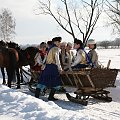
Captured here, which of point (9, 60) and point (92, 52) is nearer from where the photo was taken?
point (92, 52)

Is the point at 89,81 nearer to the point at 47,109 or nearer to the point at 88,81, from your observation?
the point at 88,81

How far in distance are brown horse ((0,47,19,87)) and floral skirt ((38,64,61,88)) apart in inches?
93.0

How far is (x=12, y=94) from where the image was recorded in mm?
7867

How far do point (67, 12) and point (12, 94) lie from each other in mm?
15215

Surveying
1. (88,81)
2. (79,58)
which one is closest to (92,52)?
(79,58)

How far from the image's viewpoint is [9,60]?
10.9 meters

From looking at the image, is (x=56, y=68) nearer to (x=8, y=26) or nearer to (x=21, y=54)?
(x=21, y=54)

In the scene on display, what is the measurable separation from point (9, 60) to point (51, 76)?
2734mm

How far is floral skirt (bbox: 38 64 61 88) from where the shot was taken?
857 cm

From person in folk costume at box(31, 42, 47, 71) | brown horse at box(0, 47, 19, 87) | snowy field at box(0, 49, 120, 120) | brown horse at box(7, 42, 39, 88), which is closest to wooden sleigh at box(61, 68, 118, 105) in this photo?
snowy field at box(0, 49, 120, 120)

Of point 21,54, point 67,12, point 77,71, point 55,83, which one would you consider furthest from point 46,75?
point 67,12

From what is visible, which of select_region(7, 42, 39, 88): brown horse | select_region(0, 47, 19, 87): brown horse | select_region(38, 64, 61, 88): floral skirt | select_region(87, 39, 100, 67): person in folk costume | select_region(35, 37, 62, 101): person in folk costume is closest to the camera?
select_region(35, 37, 62, 101): person in folk costume

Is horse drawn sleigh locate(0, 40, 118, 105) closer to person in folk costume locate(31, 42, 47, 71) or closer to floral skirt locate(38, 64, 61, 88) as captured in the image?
floral skirt locate(38, 64, 61, 88)

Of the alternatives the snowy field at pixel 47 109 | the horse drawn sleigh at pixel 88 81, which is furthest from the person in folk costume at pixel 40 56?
the snowy field at pixel 47 109
